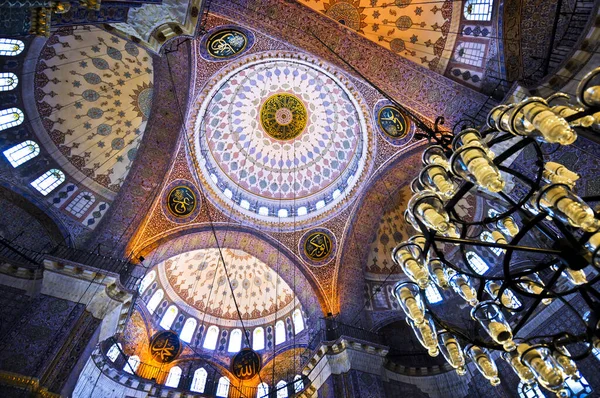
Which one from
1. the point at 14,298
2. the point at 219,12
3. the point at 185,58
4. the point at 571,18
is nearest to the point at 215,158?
the point at 185,58

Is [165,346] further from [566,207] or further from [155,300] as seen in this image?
[566,207]

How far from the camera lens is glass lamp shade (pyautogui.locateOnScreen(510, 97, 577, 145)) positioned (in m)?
2.54

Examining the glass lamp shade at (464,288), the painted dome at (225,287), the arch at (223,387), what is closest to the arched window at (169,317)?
the painted dome at (225,287)

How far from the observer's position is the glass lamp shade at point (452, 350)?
3678 mm

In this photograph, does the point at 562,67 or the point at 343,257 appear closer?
the point at 562,67

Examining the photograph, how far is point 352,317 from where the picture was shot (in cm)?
995

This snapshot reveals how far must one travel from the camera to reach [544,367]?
3.10 metres

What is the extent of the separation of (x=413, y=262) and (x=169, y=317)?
11.3 metres

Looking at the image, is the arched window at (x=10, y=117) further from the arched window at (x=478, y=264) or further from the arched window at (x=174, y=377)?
the arched window at (x=478, y=264)

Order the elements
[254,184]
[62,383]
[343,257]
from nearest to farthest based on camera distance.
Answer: [62,383]
[343,257]
[254,184]

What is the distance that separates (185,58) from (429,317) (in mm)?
8585

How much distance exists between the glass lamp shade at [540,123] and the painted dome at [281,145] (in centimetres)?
758

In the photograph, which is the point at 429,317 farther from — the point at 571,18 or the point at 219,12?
the point at 219,12

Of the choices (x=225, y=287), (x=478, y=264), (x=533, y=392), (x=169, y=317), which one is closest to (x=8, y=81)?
(x=169, y=317)
